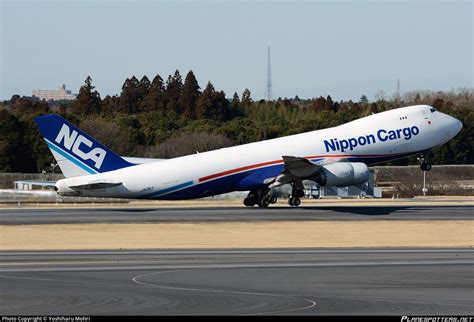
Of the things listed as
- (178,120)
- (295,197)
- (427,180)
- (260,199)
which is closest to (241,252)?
(295,197)

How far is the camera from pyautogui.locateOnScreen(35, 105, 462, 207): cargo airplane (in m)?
56.8

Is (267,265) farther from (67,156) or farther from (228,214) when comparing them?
(67,156)

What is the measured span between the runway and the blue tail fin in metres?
19.9

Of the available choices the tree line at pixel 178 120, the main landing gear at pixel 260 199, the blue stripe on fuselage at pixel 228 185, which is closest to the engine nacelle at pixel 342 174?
the blue stripe on fuselage at pixel 228 185

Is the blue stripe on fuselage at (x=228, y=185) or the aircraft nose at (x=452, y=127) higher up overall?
the aircraft nose at (x=452, y=127)

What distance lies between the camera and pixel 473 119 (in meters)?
116

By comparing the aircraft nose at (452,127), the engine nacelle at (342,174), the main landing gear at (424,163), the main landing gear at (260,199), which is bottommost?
the main landing gear at (260,199)

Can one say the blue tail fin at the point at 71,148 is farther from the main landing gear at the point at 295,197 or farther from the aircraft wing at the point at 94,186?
the main landing gear at the point at 295,197

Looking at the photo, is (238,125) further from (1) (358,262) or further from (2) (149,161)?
(1) (358,262)

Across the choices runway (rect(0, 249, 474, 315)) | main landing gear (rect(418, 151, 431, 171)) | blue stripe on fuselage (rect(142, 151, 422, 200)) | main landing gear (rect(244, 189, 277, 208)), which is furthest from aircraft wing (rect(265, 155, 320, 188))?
runway (rect(0, 249, 474, 315))

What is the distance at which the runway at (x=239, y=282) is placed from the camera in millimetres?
22984

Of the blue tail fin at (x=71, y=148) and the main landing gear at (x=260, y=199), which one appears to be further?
the main landing gear at (x=260, y=199)

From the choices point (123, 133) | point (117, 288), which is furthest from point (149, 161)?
point (123, 133)

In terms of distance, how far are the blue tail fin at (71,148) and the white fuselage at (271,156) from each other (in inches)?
36.0
